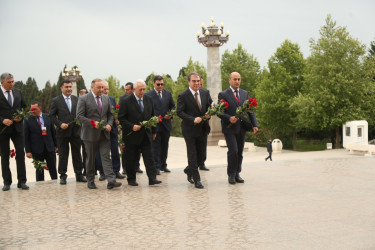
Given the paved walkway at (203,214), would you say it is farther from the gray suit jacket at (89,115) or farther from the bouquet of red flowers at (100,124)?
the bouquet of red flowers at (100,124)

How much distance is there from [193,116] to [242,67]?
53.9 meters

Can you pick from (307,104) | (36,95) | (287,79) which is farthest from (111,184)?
(36,95)

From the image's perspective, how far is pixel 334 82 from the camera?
38.7 metres

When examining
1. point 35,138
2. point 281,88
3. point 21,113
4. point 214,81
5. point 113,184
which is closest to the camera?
point 21,113

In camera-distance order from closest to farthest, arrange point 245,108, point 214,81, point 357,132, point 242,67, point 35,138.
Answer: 1. point 245,108
2. point 35,138
3. point 357,132
4. point 214,81
5. point 242,67

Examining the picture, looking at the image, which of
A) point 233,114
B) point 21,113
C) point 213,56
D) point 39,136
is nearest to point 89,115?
point 21,113

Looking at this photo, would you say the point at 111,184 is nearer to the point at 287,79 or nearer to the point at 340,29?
the point at 340,29

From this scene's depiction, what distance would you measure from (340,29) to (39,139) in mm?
33359

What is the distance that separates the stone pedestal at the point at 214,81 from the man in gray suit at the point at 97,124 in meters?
29.4

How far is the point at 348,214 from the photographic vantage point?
6.91 meters

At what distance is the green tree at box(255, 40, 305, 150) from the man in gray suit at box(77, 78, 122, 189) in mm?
35968

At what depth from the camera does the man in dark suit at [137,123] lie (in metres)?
9.93

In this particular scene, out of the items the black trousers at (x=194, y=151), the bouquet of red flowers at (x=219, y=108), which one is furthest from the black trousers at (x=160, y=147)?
the bouquet of red flowers at (x=219, y=108)

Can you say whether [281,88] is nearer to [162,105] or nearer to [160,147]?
[160,147]
